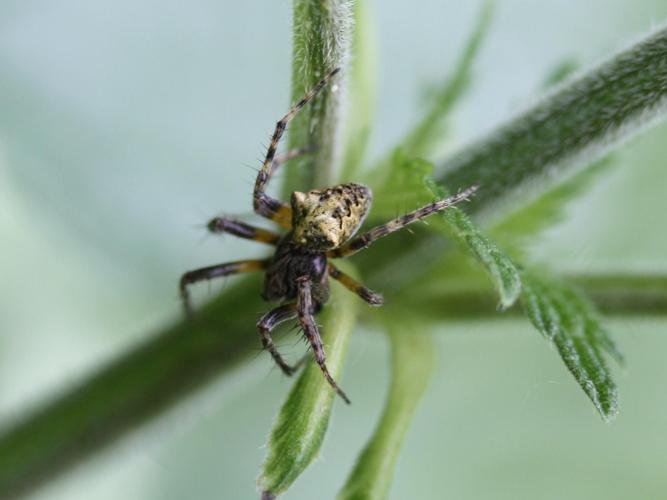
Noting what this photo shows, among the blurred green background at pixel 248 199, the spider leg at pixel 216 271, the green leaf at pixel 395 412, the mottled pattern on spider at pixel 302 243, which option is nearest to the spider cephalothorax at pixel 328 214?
the mottled pattern on spider at pixel 302 243

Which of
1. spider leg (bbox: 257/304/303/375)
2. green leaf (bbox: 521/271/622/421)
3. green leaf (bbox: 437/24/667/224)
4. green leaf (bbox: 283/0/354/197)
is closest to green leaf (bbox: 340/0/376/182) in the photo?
green leaf (bbox: 283/0/354/197)

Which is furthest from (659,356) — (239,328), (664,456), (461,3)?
(239,328)

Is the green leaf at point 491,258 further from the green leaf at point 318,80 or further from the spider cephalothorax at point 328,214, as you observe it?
the spider cephalothorax at point 328,214

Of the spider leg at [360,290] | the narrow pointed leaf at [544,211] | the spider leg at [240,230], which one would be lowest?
the narrow pointed leaf at [544,211]

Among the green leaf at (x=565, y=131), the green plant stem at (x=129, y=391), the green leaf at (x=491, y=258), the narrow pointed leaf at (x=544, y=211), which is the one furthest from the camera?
the green plant stem at (x=129, y=391)

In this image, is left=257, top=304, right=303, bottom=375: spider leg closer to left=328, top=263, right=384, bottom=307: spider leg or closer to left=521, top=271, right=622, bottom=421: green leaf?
left=328, top=263, right=384, bottom=307: spider leg

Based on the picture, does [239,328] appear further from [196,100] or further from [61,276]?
[61,276]
